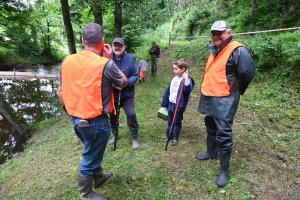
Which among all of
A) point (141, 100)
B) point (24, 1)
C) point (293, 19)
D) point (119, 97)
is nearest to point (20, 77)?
point (24, 1)

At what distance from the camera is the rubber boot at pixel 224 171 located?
314cm

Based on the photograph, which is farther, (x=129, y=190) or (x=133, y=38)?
(x=133, y=38)

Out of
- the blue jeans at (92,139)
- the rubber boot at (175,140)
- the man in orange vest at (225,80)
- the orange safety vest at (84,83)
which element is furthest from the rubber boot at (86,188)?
the rubber boot at (175,140)

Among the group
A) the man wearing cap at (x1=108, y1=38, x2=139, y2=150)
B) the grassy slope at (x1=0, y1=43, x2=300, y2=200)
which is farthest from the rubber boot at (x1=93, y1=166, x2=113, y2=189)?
the man wearing cap at (x1=108, y1=38, x2=139, y2=150)

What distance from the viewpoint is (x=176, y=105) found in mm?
4062

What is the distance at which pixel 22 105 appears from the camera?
10703 mm

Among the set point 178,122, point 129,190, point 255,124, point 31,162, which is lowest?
point 31,162

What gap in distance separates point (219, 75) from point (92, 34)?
1.75 meters

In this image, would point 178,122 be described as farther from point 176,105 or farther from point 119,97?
point 119,97

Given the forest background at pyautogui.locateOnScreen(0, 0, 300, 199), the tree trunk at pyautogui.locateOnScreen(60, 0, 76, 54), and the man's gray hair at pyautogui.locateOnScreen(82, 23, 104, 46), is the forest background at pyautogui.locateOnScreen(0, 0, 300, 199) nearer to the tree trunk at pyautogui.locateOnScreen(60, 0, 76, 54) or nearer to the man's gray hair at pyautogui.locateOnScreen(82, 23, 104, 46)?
the tree trunk at pyautogui.locateOnScreen(60, 0, 76, 54)

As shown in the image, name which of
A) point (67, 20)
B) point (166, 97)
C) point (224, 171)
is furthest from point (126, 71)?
point (67, 20)

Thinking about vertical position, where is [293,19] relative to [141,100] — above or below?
above

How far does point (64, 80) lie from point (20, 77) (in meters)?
15.5

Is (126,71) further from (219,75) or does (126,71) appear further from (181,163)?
(181,163)
